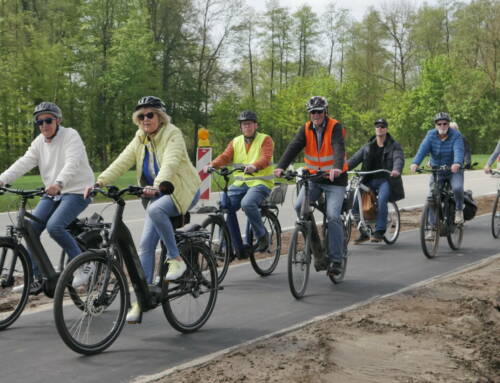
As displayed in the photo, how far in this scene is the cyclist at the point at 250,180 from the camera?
7.30 m

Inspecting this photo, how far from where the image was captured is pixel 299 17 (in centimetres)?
5803

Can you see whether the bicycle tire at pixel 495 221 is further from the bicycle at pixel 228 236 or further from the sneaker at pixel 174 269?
the sneaker at pixel 174 269

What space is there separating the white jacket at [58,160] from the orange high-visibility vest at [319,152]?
2.32 meters

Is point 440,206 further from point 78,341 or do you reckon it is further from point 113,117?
point 113,117

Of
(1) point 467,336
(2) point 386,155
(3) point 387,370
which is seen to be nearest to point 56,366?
(3) point 387,370

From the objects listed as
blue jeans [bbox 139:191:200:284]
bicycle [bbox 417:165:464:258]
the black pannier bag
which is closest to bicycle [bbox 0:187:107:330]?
blue jeans [bbox 139:191:200:284]

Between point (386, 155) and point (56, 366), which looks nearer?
point (56, 366)

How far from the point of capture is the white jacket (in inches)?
226

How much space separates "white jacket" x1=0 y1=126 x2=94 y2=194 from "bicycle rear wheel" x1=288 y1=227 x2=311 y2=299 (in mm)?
1964

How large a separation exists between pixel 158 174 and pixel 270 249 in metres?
2.93

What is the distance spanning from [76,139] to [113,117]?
4093 centimetres

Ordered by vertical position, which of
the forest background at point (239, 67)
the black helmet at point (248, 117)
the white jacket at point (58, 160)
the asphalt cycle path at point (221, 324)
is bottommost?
the asphalt cycle path at point (221, 324)

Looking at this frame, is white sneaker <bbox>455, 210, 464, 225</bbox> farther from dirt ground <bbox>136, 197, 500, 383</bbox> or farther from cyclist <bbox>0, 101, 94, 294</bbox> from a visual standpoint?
cyclist <bbox>0, 101, 94, 294</bbox>

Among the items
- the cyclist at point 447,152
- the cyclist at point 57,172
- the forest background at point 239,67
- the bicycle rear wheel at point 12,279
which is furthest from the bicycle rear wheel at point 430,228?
the forest background at point 239,67
